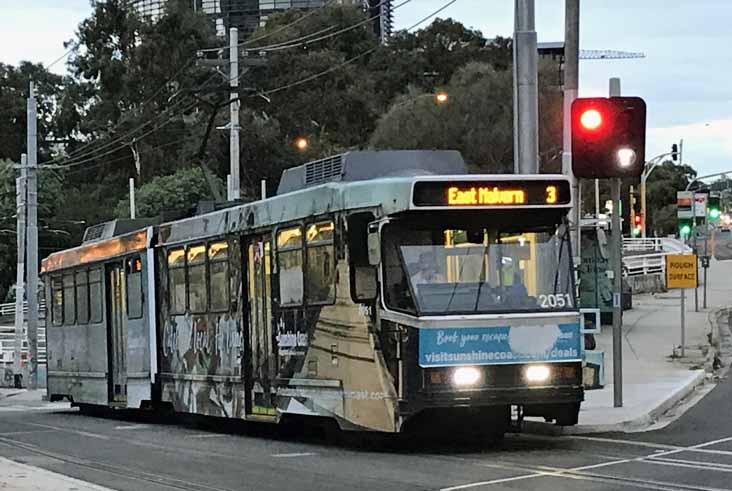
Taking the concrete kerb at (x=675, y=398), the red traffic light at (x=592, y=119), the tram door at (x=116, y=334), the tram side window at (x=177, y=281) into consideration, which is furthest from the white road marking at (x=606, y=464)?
the tram door at (x=116, y=334)

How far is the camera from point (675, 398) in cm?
1956

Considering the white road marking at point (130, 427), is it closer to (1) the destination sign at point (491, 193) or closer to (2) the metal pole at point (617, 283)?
(2) the metal pole at point (617, 283)

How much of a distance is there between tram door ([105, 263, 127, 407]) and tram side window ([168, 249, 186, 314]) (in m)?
2.26

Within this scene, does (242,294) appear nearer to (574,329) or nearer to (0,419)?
(574,329)

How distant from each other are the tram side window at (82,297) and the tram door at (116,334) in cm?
127

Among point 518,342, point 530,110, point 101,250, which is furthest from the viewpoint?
point 101,250

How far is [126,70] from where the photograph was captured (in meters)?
81.3

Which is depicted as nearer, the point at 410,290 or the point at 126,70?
the point at 410,290

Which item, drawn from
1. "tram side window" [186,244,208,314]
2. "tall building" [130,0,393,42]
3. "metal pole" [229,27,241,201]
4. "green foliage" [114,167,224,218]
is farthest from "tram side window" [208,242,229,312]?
"tall building" [130,0,393,42]

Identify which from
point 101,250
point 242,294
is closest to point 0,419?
point 101,250

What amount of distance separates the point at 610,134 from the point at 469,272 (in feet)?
12.8

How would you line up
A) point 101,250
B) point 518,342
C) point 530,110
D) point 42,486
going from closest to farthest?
point 42,486
point 518,342
point 530,110
point 101,250

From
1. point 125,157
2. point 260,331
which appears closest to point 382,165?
point 260,331

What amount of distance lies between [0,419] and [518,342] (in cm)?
1395
